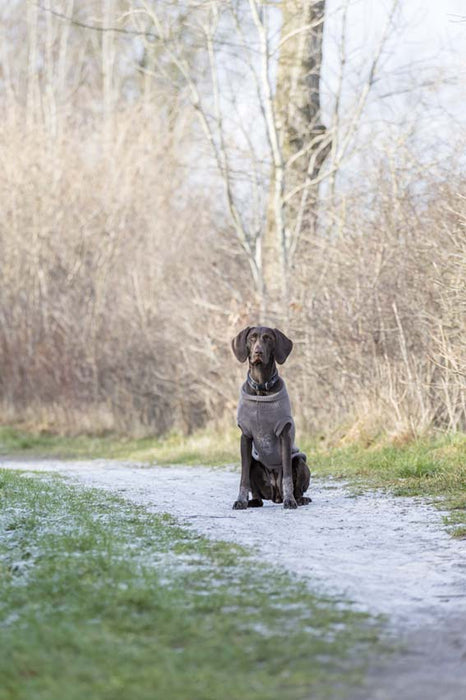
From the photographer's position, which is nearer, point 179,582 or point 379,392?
point 179,582

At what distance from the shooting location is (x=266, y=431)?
9414mm

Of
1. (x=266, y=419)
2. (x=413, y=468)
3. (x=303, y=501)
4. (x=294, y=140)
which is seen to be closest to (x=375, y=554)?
(x=266, y=419)

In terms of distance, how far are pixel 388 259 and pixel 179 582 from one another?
1066 cm

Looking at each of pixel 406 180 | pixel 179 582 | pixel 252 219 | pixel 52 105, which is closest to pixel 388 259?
pixel 406 180

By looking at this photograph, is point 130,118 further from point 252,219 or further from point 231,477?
point 231,477

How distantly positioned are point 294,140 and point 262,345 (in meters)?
12.0

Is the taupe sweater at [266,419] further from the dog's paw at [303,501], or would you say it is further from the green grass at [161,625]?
the green grass at [161,625]

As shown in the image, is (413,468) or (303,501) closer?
(303,501)

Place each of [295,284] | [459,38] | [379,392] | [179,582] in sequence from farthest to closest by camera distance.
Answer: [295,284], [459,38], [379,392], [179,582]

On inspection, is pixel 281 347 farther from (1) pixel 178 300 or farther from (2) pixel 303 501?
(1) pixel 178 300

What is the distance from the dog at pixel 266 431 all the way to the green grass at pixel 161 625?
7.73 ft

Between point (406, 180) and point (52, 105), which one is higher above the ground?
point (52, 105)

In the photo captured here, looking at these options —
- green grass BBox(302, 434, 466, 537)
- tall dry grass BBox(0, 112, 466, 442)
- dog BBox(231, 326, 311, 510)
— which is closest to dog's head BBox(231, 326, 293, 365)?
dog BBox(231, 326, 311, 510)

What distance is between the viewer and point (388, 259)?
1569 cm
